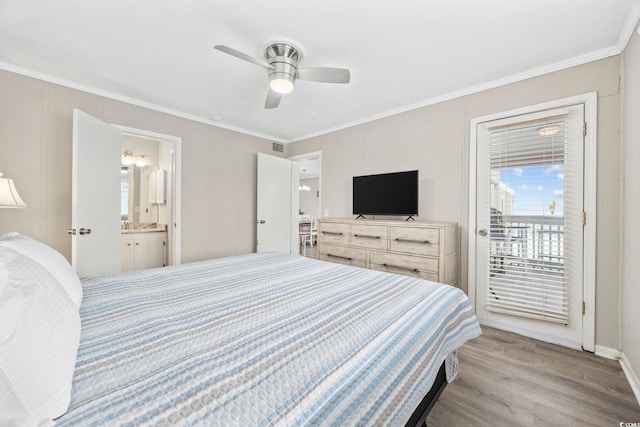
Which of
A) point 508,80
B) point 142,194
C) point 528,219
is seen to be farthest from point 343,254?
point 142,194

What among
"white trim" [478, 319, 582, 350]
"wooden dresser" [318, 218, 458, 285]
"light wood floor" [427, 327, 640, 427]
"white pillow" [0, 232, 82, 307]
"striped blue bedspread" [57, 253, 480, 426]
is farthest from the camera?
"wooden dresser" [318, 218, 458, 285]

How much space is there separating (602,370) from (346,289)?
2113mm

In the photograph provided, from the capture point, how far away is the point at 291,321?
3.52 feet

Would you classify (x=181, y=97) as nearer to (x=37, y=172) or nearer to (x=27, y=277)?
(x=37, y=172)

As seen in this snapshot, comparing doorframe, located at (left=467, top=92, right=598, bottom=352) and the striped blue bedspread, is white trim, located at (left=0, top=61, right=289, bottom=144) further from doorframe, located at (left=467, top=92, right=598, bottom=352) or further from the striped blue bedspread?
doorframe, located at (left=467, top=92, right=598, bottom=352)

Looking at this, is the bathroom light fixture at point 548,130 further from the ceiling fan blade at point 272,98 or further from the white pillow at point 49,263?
the white pillow at point 49,263

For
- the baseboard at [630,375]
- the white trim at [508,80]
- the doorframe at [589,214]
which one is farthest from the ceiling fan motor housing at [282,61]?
the baseboard at [630,375]

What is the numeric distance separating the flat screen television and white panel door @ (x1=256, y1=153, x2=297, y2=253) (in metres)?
1.48

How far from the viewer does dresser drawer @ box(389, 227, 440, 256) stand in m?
2.60

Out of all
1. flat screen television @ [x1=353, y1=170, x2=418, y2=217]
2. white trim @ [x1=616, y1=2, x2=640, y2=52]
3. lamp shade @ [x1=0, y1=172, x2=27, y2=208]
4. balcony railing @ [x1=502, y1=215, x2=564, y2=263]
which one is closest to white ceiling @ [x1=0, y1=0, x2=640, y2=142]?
white trim @ [x1=616, y1=2, x2=640, y2=52]

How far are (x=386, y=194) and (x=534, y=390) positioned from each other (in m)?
2.21

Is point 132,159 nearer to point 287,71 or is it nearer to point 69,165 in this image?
point 69,165

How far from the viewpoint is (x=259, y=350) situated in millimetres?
847

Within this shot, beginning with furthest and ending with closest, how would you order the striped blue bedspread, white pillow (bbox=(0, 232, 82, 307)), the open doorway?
the open doorway
white pillow (bbox=(0, 232, 82, 307))
the striped blue bedspread
